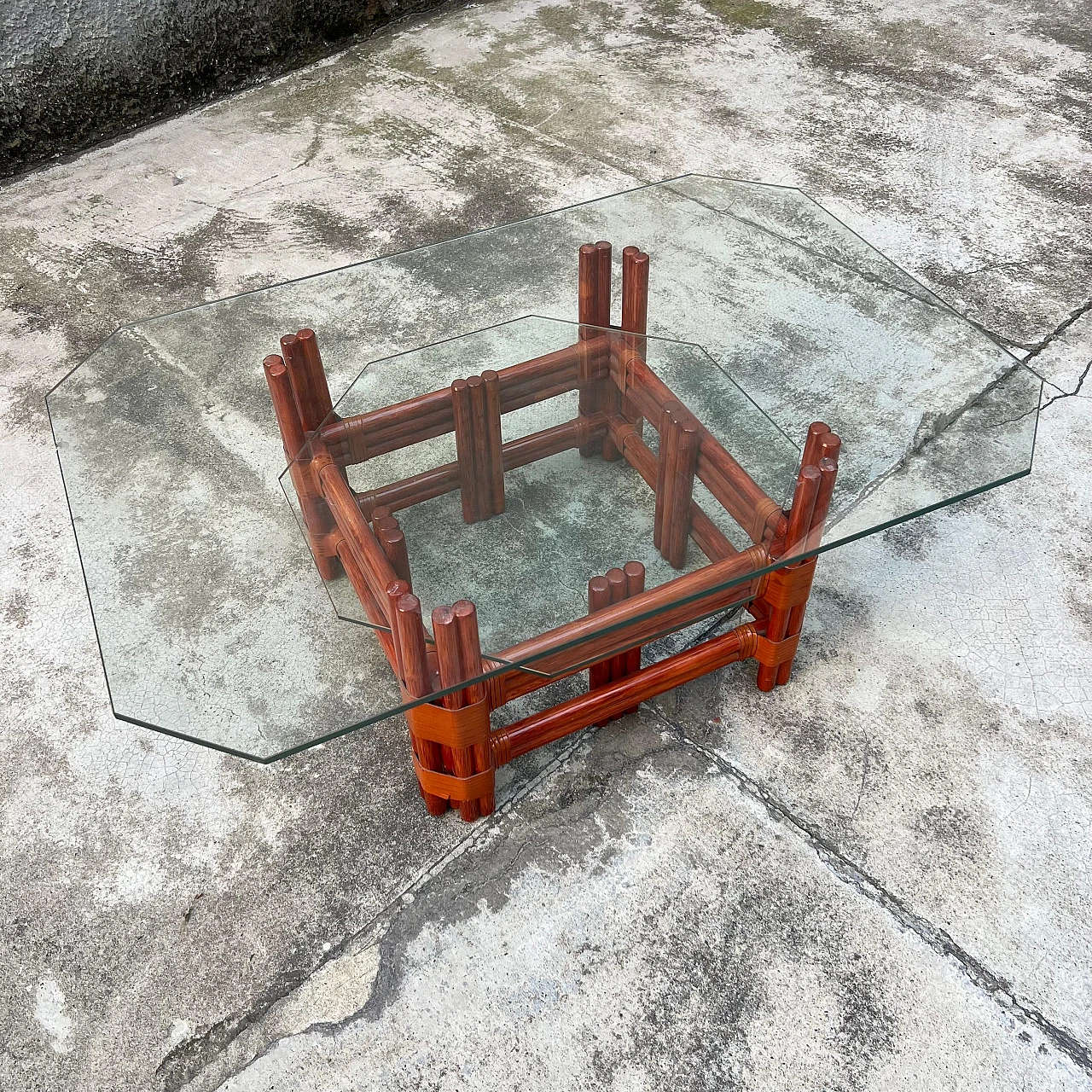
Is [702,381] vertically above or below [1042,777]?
above

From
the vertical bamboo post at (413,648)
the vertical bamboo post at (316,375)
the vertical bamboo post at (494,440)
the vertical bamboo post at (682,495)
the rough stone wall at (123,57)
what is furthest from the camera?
the rough stone wall at (123,57)

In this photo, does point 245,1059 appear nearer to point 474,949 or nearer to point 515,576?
point 474,949

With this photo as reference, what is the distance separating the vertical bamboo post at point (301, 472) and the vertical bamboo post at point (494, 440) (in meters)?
0.25

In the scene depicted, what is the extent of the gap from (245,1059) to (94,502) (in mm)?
862

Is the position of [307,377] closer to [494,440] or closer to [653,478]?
[494,440]

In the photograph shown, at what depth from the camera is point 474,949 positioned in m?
1.38

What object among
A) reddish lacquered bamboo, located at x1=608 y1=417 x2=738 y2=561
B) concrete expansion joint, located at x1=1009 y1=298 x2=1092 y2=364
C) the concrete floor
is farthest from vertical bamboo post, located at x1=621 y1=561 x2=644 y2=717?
concrete expansion joint, located at x1=1009 y1=298 x2=1092 y2=364

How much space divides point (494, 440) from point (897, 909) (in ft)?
3.05

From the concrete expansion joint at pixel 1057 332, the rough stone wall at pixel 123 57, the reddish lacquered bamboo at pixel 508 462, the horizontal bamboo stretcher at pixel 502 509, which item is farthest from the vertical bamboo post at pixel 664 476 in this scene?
the rough stone wall at pixel 123 57

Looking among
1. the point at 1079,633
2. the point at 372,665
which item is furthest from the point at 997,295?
the point at 372,665

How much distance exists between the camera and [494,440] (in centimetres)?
160

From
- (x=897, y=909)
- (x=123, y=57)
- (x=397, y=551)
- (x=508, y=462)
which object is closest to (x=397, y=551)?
(x=397, y=551)

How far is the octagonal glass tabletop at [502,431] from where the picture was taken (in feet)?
4.30

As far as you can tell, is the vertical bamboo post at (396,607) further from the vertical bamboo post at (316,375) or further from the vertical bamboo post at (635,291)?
the vertical bamboo post at (635,291)
